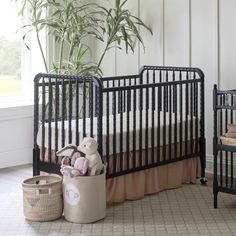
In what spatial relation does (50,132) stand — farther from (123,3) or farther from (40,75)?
(123,3)

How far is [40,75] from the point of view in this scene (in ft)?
12.6

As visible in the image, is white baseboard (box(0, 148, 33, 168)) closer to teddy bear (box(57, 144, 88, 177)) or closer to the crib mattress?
the crib mattress

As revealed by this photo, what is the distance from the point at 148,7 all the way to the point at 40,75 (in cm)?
165

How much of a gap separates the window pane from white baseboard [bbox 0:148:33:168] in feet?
2.04

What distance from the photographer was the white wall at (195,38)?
444 centimetres

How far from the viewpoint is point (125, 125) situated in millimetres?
3967

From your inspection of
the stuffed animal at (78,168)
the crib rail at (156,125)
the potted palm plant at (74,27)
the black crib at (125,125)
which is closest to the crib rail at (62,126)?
the black crib at (125,125)

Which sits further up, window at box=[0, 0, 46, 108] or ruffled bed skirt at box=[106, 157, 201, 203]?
window at box=[0, 0, 46, 108]

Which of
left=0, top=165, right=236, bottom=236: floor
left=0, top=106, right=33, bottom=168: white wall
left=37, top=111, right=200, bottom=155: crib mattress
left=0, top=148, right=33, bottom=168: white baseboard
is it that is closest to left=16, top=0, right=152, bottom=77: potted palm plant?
left=0, top=106, right=33, bottom=168: white wall

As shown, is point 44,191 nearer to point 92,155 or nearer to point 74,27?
point 92,155

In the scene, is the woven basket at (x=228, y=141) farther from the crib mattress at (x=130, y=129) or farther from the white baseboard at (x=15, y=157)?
the white baseboard at (x=15, y=157)

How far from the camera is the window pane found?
206 inches

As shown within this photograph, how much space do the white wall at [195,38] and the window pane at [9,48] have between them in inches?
46.8

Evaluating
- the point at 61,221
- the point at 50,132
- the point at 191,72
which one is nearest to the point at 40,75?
the point at 50,132
